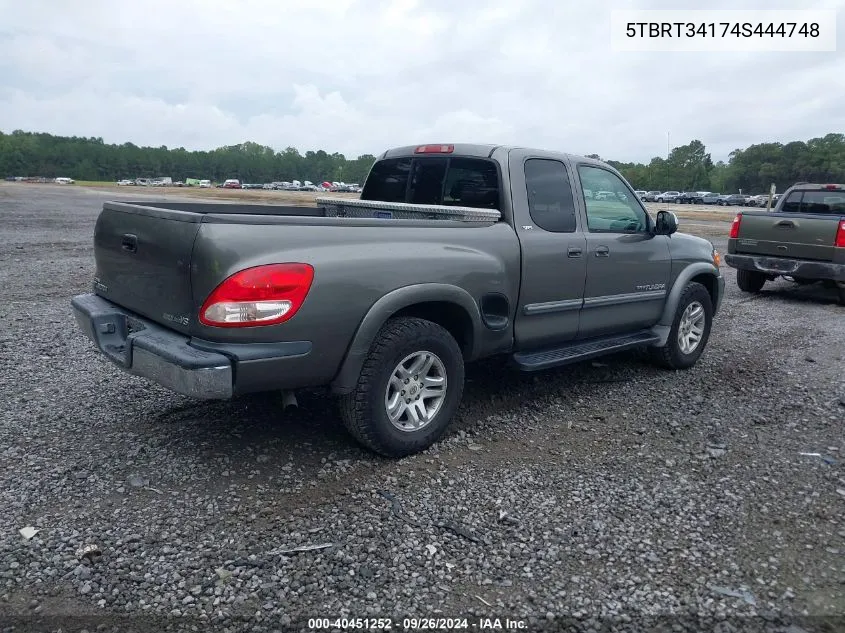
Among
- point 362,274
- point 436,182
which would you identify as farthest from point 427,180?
point 362,274

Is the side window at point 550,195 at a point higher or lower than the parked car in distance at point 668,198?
higher

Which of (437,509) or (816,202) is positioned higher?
(816,202)

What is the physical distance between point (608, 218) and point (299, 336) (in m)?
2.94

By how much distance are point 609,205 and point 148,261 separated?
3.47 metres

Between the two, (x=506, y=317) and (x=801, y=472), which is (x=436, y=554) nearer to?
(x=506, y=317)

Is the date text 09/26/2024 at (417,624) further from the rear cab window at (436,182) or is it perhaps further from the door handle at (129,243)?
the rear cab window at (436,182)

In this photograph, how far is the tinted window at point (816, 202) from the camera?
1008 centimetres

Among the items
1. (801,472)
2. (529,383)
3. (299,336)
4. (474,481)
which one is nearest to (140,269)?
(299,336)

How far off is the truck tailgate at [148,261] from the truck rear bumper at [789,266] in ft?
29.4

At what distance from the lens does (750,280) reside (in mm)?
11047

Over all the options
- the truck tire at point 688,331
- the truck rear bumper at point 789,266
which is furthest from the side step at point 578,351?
the truck rear bumper at point 789,266

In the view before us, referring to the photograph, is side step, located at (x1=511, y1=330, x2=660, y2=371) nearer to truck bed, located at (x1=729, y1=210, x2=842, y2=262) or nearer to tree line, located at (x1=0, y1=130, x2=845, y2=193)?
truck bed, located at (x1=729, y1=210, x2=842, y2=262)

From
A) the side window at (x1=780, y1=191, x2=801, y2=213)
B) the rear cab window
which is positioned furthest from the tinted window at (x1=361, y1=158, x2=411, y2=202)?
the side window at (x1=780, y1=191, x2=801, y2=213)

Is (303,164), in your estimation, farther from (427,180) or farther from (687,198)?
(427,180)
